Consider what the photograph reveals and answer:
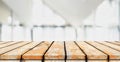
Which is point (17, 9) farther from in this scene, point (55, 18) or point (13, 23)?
point (55, 18)

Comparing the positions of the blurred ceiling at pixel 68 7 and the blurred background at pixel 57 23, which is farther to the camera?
the blurred background at pixel 57 23

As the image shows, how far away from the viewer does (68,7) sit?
5.71m

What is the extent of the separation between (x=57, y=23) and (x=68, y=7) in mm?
3164

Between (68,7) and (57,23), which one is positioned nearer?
(68,7)

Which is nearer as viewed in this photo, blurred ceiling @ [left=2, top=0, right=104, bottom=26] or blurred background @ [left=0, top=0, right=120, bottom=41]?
blurred ceiling @ [left=2, top=0, right=104, bottom=26]

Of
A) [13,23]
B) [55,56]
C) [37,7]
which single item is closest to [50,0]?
[13,23]

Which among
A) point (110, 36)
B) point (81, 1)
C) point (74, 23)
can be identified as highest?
point (81, 1)

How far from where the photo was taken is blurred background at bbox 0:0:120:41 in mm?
6395

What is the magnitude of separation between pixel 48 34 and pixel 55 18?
109 cm

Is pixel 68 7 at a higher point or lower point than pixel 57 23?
higher

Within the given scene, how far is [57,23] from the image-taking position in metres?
8.84

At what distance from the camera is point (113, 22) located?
859 centimetres

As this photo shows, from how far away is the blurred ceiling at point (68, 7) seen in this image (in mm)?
5120

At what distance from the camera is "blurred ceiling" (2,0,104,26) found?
16.8 feet
